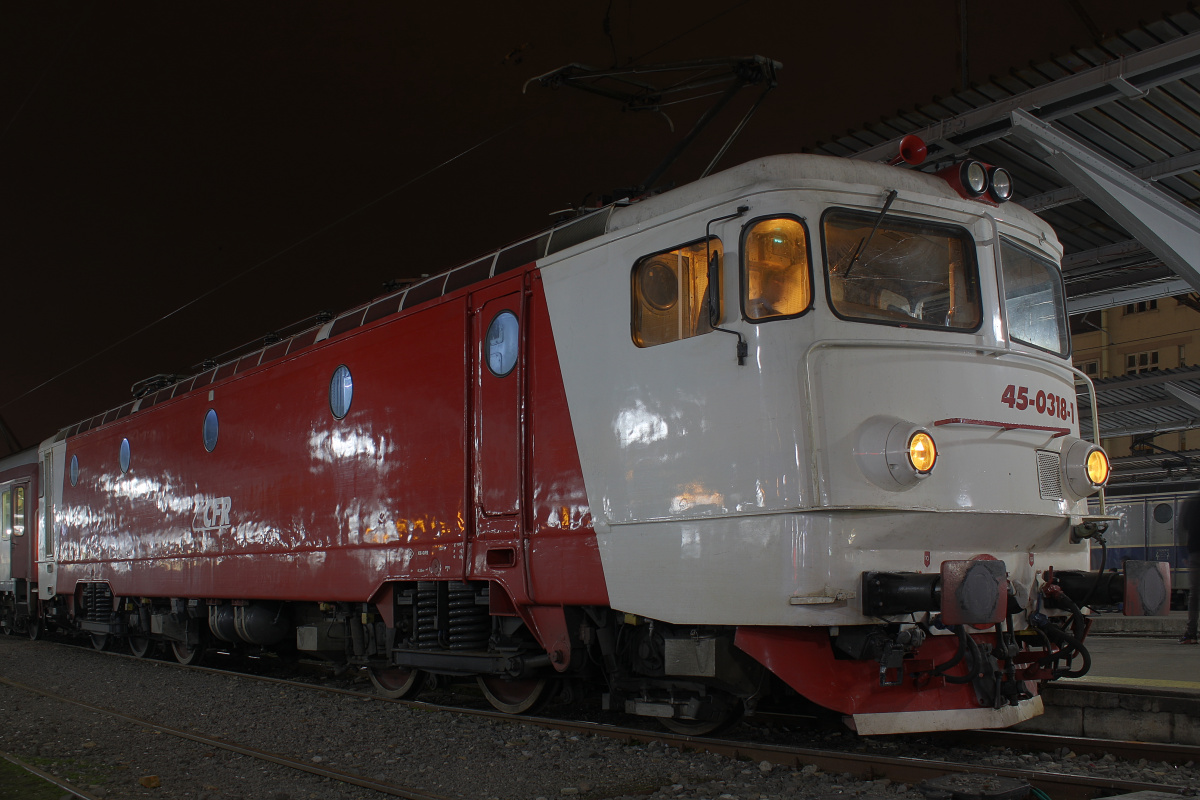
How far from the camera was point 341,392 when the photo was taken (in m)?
9.27

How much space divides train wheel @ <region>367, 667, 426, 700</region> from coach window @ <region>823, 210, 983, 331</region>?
5.17m

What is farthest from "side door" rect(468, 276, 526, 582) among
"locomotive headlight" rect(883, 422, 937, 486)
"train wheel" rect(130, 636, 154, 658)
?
→ "train wheel" rect(130, 636, 154, 658)

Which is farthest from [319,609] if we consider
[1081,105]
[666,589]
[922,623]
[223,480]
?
[1081,105]

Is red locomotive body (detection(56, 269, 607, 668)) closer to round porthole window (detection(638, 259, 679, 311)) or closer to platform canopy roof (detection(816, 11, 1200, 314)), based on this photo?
round porthole window (detection(638, 259, 679, 311))

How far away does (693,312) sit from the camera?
237 inches

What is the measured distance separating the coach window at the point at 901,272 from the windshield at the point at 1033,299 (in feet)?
1.08

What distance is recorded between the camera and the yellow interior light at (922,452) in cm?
531

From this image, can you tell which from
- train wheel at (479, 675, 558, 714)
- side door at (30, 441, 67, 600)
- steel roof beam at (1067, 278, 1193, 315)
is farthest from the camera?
side door at (30, 441, 67, 600)

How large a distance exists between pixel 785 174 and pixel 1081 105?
4.36 metres

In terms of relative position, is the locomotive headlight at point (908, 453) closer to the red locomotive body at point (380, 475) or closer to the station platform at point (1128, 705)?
the red locomotive body at point (380, 475)

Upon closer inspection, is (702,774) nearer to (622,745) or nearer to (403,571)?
(622,745)

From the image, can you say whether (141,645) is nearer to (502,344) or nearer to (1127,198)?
(502,344)

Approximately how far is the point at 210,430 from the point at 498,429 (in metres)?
5.99

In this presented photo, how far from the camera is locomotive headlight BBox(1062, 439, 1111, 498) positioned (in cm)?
610
